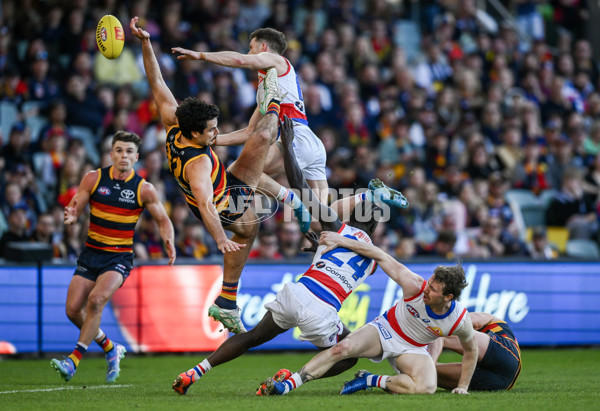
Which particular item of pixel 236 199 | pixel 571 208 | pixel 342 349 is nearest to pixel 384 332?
pixel 342 349

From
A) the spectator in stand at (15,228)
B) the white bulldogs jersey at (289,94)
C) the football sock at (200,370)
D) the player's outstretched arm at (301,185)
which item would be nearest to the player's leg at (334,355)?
the football sock at (200,370)

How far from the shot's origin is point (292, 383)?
321 inches

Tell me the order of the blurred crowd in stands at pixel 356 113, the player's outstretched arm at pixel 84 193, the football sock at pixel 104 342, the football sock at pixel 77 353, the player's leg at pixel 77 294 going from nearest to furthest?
1. the football sock at pixel 77 353
2. the player's outstretched arm at pixel 84 193
3. the player's leg at pixel 77 294
4. the football sock at pixel 104 342
5. the blurred crowd in stands at pixel 356 113

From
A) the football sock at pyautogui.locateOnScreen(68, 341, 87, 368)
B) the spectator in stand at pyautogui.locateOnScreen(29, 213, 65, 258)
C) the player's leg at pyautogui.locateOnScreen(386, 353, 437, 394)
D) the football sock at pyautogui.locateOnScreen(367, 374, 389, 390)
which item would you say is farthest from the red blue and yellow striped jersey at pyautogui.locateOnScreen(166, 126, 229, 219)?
the spectator in stand at pyautogui.locateOnScreen(29, 213, 65, 258)

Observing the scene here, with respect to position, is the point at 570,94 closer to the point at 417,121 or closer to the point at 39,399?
the point at 417,121

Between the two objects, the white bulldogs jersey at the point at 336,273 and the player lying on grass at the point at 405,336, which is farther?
the white bulldogs jersey at the point at 336,273

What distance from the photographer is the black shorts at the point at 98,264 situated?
33.2 feet

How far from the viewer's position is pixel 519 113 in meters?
18.7

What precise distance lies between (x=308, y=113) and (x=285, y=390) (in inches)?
349

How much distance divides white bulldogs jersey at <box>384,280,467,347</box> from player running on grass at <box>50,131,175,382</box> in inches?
111

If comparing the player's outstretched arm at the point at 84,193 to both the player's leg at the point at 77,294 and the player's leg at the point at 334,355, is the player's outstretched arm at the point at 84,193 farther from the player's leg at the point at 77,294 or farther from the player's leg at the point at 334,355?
the player's leg at the point at 334,355

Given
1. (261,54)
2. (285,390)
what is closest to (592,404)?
(285,390)

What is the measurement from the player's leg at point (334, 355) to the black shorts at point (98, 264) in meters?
2.83

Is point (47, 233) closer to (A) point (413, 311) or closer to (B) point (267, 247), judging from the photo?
(B) point (267, 247)
